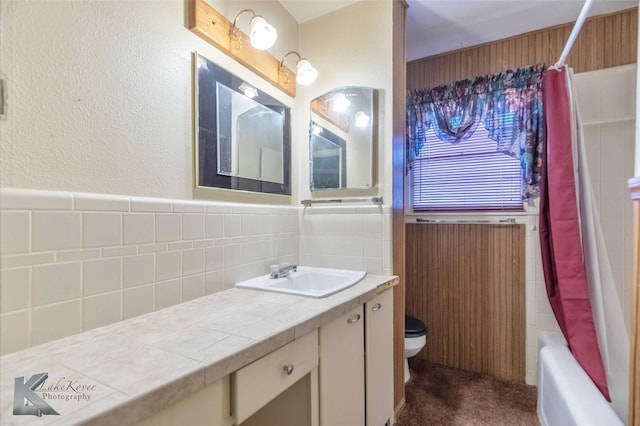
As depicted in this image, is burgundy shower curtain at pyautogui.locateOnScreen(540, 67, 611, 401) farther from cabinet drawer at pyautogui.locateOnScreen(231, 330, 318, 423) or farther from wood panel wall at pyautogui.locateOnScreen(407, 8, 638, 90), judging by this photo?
cabinet drawer at pyautogui.locateOnScreen(231, 330, 318, 423)

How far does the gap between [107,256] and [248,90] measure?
101cm

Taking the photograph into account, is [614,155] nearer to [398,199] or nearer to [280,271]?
[398,199]

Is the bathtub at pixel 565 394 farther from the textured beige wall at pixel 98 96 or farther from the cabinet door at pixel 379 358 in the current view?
→ the textured beige wall at pixel 98 96

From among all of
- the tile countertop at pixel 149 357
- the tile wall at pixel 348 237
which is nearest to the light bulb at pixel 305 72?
the tile wall at pixel 348 237

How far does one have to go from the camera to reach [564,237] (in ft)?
4.85

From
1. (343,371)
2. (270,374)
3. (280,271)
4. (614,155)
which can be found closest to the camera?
(270,374)

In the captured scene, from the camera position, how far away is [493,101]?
2.05m

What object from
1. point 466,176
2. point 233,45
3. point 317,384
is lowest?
point 317,384

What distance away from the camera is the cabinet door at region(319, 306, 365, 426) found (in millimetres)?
1046

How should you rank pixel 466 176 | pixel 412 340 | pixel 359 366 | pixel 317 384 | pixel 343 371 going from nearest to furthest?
pixel 317 384 → pixel 343 371 → pixel 359 366 → pixel 412 340 → pixel 466 176

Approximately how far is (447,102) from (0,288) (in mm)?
2500

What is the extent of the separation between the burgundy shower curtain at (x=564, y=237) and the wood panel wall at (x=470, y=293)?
40 centimetres

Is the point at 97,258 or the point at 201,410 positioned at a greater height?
the point at 97,258

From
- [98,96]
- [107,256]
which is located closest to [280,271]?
[107,256]
